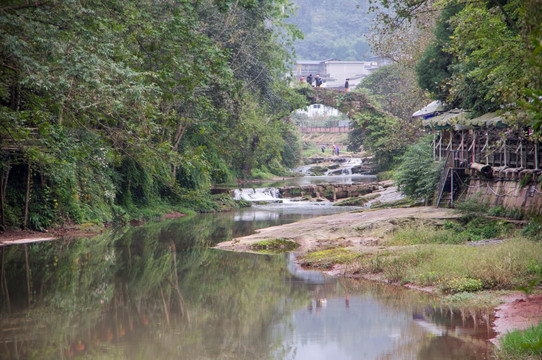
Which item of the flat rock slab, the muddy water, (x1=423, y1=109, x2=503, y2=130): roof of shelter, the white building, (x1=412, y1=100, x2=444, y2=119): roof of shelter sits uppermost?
the white building

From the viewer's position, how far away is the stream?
356 inches

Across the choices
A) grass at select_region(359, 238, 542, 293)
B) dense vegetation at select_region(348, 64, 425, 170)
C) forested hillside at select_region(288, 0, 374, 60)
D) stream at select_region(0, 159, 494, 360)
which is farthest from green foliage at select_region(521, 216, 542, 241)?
forested hillside at select_region(288, 0, 374, 60)

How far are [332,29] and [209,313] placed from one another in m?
107

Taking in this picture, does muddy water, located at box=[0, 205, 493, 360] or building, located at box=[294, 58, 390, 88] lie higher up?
building, located at box=[294, 58, 390, 88]

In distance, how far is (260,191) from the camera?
36.3m

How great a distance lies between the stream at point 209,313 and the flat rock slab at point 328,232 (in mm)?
1153

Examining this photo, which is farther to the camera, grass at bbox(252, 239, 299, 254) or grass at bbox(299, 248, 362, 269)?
grass at bbox(252, 239, 299, 254)

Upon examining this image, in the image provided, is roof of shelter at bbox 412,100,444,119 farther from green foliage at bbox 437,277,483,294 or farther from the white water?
the white water

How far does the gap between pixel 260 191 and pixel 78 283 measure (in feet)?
75.7

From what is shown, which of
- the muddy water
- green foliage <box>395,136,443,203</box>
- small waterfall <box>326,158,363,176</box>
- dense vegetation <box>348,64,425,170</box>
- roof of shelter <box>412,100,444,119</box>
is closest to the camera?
the muddy water

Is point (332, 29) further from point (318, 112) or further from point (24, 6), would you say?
point (24, 6)

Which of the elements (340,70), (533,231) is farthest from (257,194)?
(340,70)

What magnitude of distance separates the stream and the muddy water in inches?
0.8

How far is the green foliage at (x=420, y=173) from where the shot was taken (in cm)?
2247
